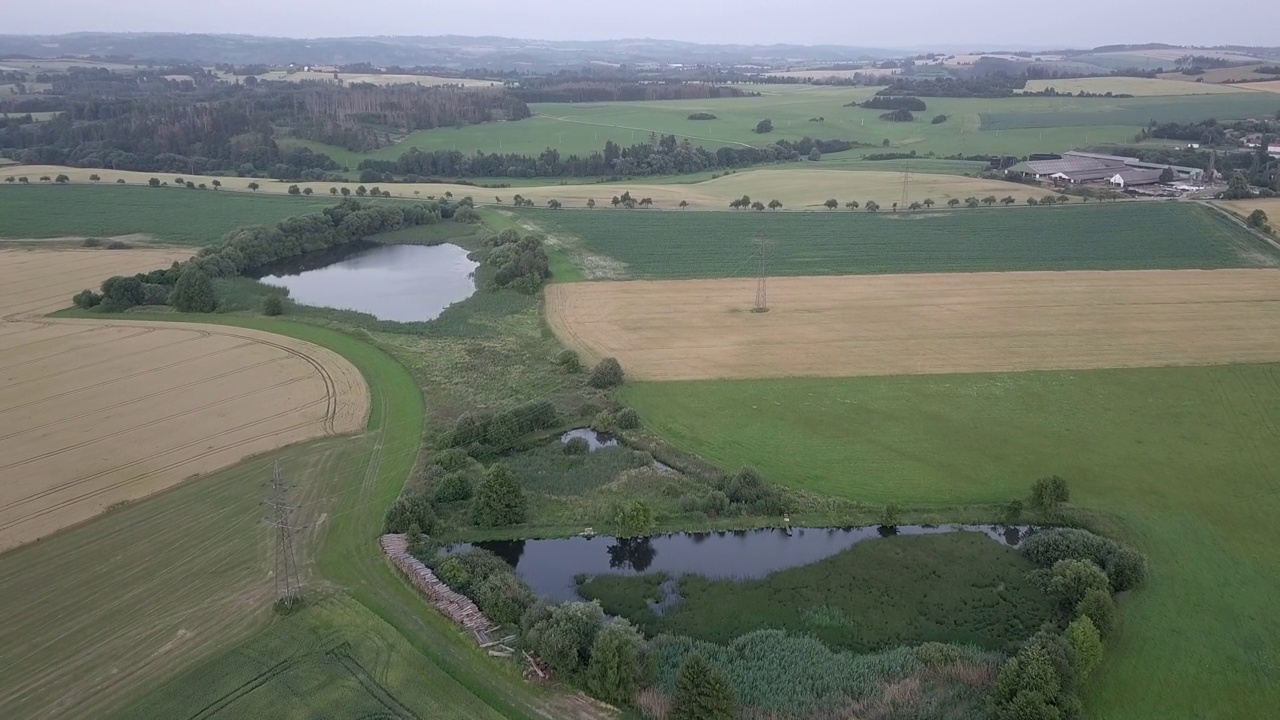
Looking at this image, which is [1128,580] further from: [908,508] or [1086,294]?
[1086,294]

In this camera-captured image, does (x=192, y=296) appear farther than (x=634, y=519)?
Yes

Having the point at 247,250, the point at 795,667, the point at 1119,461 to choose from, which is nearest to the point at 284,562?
the point at 795,667

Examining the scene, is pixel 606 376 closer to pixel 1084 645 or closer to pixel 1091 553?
pixel 1091 553

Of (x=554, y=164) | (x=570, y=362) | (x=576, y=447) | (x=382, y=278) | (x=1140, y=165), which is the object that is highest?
(x=1140, y=165)

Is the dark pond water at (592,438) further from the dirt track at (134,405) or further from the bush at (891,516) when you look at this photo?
the bush at (891,516)

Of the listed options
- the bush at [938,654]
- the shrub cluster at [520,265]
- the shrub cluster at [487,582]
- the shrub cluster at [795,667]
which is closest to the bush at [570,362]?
the shrub cluster at [520,265]

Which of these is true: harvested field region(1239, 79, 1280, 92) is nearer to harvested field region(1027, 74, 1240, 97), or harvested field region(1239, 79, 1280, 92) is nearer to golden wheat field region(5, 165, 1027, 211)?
harvested field region(1027, 74, 1240, 97)

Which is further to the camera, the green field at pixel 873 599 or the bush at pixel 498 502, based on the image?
the bush at pixel 498 502

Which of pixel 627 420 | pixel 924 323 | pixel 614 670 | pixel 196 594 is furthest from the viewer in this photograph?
pixel 924 323
